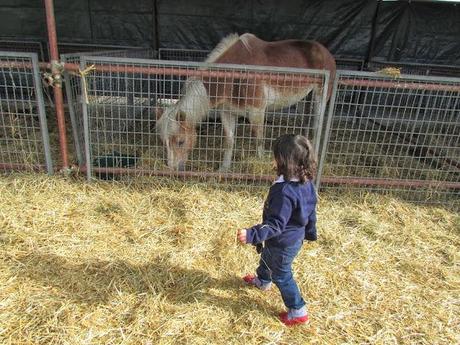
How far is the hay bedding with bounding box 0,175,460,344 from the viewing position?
2262 mm

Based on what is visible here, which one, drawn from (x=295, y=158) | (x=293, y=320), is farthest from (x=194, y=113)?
(x=293, y=320)

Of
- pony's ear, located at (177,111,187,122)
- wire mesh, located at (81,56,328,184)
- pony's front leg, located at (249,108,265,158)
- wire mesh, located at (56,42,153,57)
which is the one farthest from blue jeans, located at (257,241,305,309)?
wire mesh, located at (56,42,153,57)

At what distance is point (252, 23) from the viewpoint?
7582 millimetres

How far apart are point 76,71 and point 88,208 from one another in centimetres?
137

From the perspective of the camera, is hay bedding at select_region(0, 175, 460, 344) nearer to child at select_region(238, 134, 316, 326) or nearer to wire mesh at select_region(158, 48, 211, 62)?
child at select_region(238, 134, 316, 326)

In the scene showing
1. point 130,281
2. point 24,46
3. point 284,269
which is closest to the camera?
point 284,269

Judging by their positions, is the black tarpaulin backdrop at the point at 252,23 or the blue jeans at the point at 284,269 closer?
the blue jeans at the point at 284,269

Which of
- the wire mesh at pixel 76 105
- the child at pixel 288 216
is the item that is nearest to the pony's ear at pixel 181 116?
the wire mesh at pixel 76 105

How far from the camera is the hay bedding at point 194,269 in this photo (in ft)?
7.42

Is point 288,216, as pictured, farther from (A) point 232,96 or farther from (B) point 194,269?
(A) point 232,96

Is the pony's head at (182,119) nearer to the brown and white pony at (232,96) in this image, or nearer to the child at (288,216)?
the brown and white pony at (232,96)

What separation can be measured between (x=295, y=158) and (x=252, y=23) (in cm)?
634

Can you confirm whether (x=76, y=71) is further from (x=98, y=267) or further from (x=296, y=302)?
(x=296, y=302)

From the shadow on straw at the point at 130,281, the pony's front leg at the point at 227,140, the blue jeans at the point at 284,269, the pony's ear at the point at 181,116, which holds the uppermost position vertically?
the pony's ear at the point at 181,116
